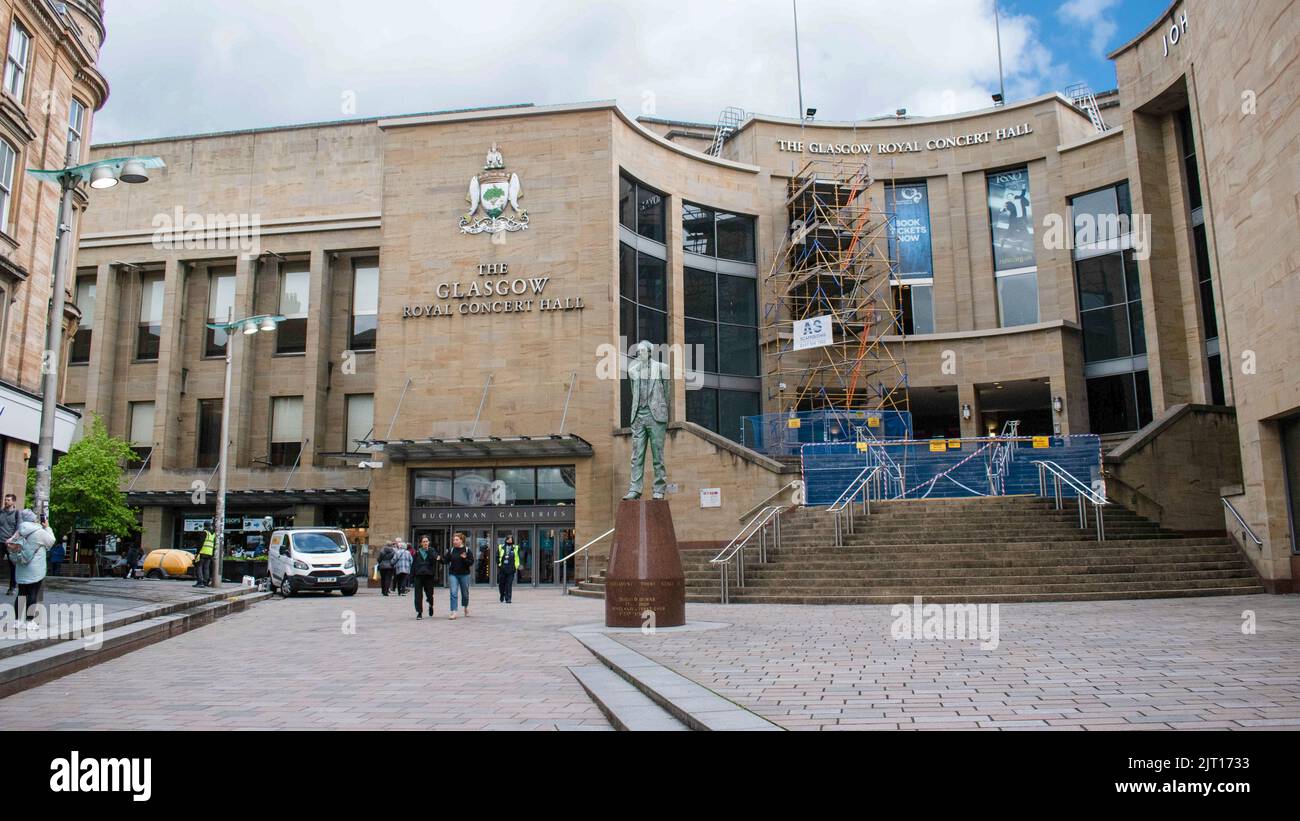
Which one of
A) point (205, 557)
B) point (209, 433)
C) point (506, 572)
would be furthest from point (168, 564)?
point (506, 572)

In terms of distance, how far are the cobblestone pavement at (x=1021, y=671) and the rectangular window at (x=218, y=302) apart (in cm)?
3494

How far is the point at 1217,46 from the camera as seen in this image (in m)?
18.9

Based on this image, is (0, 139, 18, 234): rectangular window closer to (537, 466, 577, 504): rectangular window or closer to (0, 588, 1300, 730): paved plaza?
(0, 588, 1300, 730): paved plaza

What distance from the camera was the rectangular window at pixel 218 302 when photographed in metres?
41.9

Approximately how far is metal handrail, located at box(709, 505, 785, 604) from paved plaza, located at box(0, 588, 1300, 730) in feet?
14.4

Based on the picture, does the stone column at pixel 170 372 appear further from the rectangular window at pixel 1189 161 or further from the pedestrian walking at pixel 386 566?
the rectangular window at pixel 1189 161

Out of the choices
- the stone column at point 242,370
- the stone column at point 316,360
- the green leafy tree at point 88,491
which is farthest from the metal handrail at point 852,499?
the stone column at point 242,370

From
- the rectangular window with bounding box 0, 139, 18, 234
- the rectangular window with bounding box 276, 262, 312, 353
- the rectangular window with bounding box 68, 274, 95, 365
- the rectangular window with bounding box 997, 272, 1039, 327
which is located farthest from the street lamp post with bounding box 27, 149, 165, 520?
the rectangular window with bounding box 68, 274, 95, 365

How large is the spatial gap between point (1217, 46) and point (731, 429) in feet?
68.6

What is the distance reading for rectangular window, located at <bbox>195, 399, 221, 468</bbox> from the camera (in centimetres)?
4056
